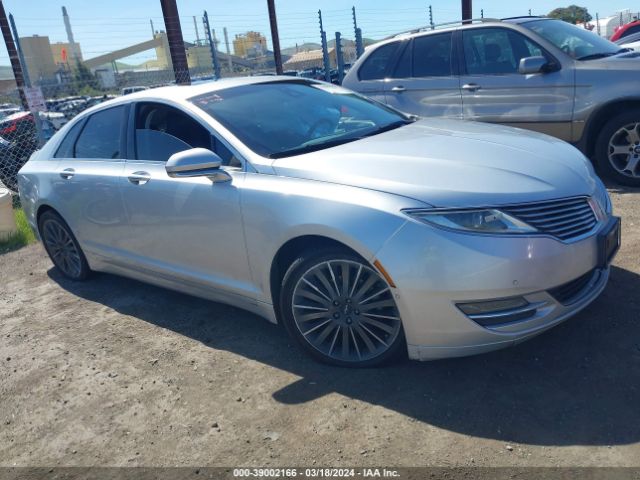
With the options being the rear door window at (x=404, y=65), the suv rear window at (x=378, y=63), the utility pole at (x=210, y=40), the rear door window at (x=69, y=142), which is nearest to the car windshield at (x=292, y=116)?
the rear door window at (x=69, y=142)

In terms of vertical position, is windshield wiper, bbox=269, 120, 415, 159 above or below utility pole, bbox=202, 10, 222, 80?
below

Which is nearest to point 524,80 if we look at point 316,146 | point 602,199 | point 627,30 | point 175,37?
point 602,199

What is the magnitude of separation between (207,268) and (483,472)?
2058mm

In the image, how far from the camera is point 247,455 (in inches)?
105

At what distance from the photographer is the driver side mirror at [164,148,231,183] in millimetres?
3303

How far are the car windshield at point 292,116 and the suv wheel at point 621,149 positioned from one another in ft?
8.51

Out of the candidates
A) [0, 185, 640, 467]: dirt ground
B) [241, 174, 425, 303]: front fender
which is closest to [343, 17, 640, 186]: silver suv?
[0, 185, 640, 467]: dirt ground

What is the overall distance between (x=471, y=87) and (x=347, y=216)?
4.34m

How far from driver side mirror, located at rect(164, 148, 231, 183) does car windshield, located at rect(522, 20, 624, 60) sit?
4378 mm

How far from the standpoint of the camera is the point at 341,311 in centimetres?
315

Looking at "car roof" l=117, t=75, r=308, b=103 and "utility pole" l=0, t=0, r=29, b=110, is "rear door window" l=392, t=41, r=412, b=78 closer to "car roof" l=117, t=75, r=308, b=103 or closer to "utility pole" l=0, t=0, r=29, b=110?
"car roof" l=117, t=75, r=308, b=103

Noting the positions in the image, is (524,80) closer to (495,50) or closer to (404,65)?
(495,50)

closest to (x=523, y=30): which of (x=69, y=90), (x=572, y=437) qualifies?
(x=572, y=437)

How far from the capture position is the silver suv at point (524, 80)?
5.73 meters
